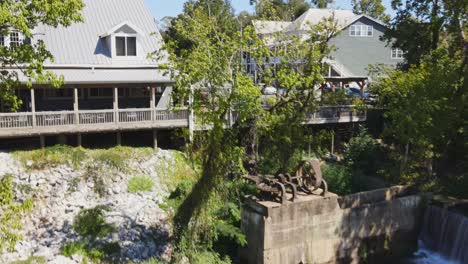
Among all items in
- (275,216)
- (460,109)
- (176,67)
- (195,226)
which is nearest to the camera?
(176,67)

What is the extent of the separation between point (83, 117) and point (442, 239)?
17317 mm

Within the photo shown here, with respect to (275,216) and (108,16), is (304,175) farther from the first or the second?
(108,16)

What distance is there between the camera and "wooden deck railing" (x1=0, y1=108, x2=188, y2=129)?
2189cm

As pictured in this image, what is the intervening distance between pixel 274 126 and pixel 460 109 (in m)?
9.88

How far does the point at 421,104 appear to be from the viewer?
20.8m

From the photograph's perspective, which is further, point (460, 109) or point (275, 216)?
point (460, 109)

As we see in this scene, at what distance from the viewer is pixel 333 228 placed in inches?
747

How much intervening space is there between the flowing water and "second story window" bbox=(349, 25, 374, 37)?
24.4m

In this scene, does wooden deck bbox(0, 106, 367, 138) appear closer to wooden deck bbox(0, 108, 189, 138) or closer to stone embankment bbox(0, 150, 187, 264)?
wooden deck bbox(0, 108, 189, 138)

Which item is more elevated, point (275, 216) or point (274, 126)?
point (274, 126)

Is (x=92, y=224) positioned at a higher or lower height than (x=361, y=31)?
lower

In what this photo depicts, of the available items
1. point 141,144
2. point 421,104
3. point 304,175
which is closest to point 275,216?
point 304,175

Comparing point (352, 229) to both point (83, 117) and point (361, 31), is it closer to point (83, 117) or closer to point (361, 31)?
point (83, 117)

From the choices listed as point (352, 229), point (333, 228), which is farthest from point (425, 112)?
point (333, 228)
